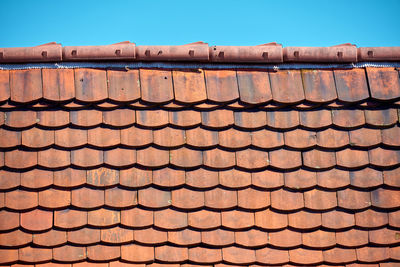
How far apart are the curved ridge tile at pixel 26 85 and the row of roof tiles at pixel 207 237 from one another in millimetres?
903

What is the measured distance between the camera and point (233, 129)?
302 cm

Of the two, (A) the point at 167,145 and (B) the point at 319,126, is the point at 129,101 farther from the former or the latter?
(B) the point at 319,126

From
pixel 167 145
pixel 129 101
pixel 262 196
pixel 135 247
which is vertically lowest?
pixel 135 247

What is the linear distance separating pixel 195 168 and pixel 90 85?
939 millimetres

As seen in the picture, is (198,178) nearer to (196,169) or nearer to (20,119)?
(196,169)

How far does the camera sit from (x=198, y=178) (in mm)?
2920

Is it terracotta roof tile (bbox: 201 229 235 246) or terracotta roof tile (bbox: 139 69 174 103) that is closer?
terracotta roof tile (bbox: 201 229 235 246)

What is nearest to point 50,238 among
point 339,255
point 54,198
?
point 54,198

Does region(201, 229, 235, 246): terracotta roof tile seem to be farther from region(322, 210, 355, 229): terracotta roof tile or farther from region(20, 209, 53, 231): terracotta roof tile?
region(20, 209, 53, 231): terracotta roof tile

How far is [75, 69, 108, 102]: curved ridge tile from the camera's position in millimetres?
2953

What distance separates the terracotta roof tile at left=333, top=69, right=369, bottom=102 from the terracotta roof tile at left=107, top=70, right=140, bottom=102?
1464 mm

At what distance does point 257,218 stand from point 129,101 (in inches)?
47.2

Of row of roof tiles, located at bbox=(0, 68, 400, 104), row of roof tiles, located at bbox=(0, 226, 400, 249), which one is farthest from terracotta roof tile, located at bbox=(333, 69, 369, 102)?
row of roof tiles, located at bbox=(0, 226, 400, 249)

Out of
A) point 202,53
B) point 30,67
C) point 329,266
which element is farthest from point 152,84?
point 329,266
